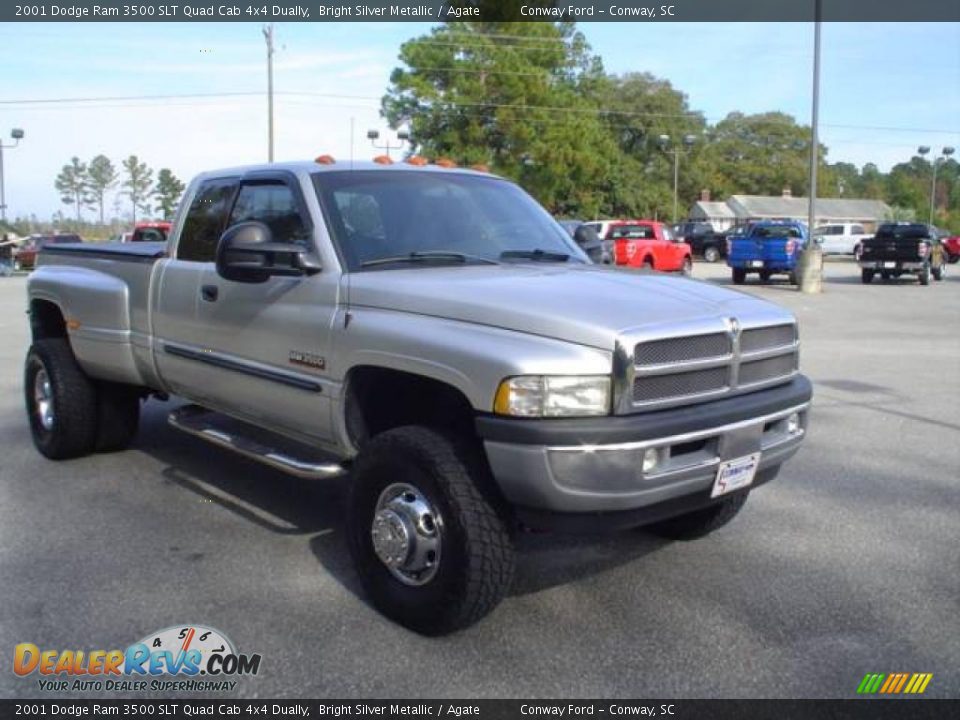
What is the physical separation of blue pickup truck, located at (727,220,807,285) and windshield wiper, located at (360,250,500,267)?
2224 centimetres

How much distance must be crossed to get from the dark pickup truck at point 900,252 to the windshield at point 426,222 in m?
25.0

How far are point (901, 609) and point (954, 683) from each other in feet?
2.15

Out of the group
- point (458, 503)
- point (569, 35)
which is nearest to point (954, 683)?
point (458, 503)

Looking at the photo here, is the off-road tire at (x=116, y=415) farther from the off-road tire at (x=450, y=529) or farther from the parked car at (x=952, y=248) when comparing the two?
the parked car at (x=952, y=248)

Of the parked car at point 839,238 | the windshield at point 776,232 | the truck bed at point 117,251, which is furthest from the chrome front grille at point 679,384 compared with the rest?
the parked car at point 839,238

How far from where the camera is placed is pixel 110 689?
3.33m

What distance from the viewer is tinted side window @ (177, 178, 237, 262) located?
5.23 meters

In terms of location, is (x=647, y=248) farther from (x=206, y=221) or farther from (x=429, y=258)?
(x=429, y=258)

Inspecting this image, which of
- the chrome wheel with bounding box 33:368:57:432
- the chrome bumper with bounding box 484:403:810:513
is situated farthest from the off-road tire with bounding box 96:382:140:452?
the chrome bumper with bounding box 484:403:810:513

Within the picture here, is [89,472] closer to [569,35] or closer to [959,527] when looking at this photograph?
[959,527]

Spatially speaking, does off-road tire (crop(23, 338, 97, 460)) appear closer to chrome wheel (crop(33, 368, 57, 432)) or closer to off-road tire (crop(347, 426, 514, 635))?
chrome wheel (crop(33, 368, 57, 432))

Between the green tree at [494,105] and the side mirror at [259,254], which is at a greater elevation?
the green tree at [494,105]

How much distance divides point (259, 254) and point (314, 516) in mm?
1716

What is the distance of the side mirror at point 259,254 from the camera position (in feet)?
13.7
